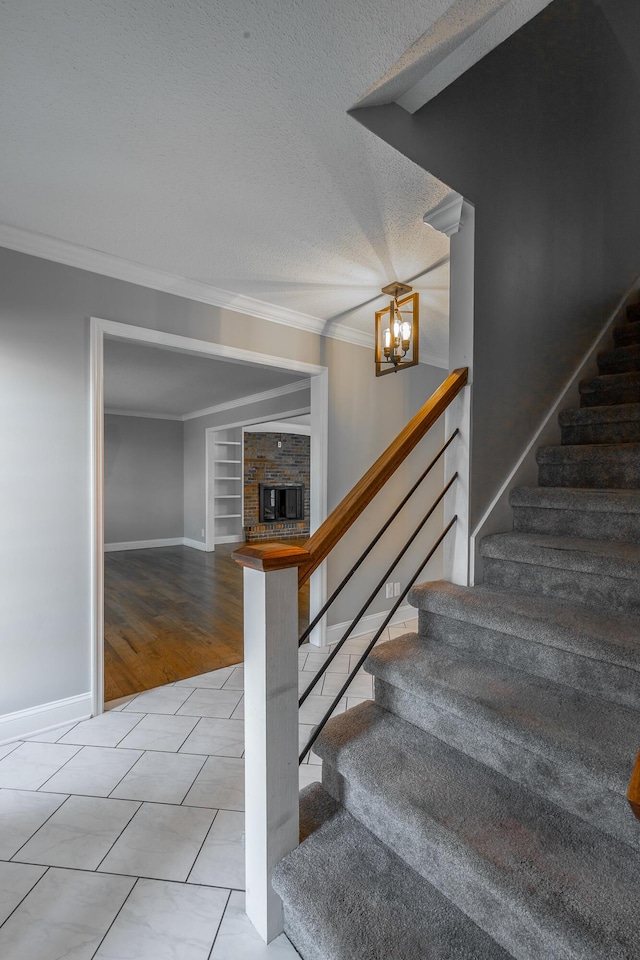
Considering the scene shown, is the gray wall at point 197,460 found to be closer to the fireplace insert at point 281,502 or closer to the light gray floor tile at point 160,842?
the fireplace insert at point 281,502

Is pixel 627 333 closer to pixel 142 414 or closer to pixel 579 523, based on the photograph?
pixel 579 523

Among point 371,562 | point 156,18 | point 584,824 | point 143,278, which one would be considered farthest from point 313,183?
point 371,562

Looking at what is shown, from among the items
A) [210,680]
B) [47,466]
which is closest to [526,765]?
[210,680]

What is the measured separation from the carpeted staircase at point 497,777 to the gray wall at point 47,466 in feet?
5.27

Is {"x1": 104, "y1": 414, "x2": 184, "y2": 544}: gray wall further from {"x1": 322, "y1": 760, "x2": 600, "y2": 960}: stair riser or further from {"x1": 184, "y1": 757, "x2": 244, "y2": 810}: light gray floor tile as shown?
{"x1": 322, "y1": 760, "x2": 600, "y2": 960}: stair riser

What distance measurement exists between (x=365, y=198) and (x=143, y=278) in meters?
1.35

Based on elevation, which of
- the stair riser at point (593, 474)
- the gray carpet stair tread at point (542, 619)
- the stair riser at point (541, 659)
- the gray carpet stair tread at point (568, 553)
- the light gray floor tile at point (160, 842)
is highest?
the stair riser at point (593, 474)

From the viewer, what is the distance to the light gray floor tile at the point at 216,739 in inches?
83.7

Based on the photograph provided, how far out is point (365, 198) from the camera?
1896 millimetres

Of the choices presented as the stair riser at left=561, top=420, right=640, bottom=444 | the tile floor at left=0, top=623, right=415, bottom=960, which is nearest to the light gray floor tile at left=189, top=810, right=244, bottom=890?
the tile floor at left=0, top=623, right=415, bottom=960

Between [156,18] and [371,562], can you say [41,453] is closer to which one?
[156,18]

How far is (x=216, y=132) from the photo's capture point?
5.04 feet

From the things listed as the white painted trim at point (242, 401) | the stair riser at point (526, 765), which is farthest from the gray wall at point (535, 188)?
the white painted trim at point (242, 401)

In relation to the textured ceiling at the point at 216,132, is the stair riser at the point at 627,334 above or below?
below
